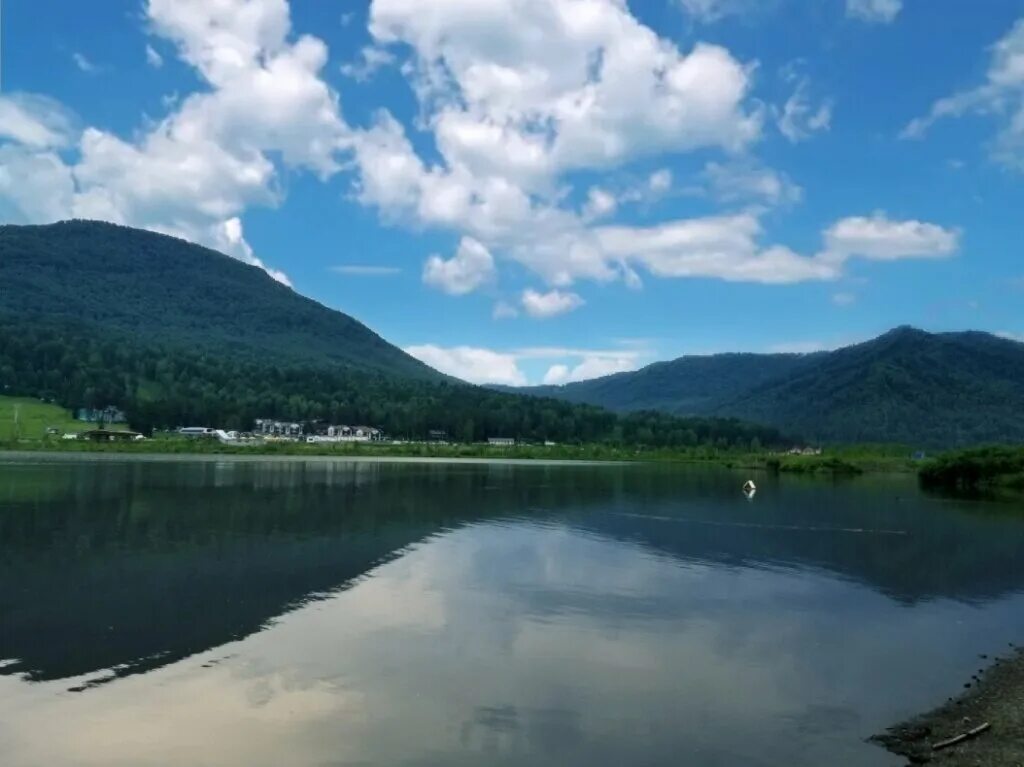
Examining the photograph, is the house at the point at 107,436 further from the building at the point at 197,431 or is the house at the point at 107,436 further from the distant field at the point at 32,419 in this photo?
the building at the point at 197,431

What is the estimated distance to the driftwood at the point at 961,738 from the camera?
15711mm

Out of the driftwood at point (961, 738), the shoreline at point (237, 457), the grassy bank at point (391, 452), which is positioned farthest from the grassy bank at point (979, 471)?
the driftwood at point (961, 738)

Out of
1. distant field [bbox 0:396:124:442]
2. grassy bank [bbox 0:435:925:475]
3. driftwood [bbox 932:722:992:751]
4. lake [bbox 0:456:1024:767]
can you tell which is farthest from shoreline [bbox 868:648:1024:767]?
distant field [bbox 0:396:124:442]

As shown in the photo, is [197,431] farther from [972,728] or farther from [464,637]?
[972,728]

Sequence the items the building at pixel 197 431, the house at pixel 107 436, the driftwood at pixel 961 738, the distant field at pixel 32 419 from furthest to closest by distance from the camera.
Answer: the building at pixel 197 431 → the house at pixel 107 436 → the distant field at pixel 32 419 → the driftwood at pixel 961 738

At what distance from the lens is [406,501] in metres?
64.1

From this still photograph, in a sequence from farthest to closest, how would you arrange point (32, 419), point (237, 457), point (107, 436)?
point (32, 419) < point (107, 436) < point (237, 457)

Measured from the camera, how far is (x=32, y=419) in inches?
6806

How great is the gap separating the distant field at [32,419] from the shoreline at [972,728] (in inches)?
6313

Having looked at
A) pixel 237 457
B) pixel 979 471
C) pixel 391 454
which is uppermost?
pixel 979 471

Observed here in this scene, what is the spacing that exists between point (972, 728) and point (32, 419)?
18715 centimetres

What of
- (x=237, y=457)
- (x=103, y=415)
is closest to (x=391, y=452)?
(x=237, y=457)

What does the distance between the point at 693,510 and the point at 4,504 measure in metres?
45.9

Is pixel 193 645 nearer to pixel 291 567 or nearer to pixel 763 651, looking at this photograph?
pixel 291 567
